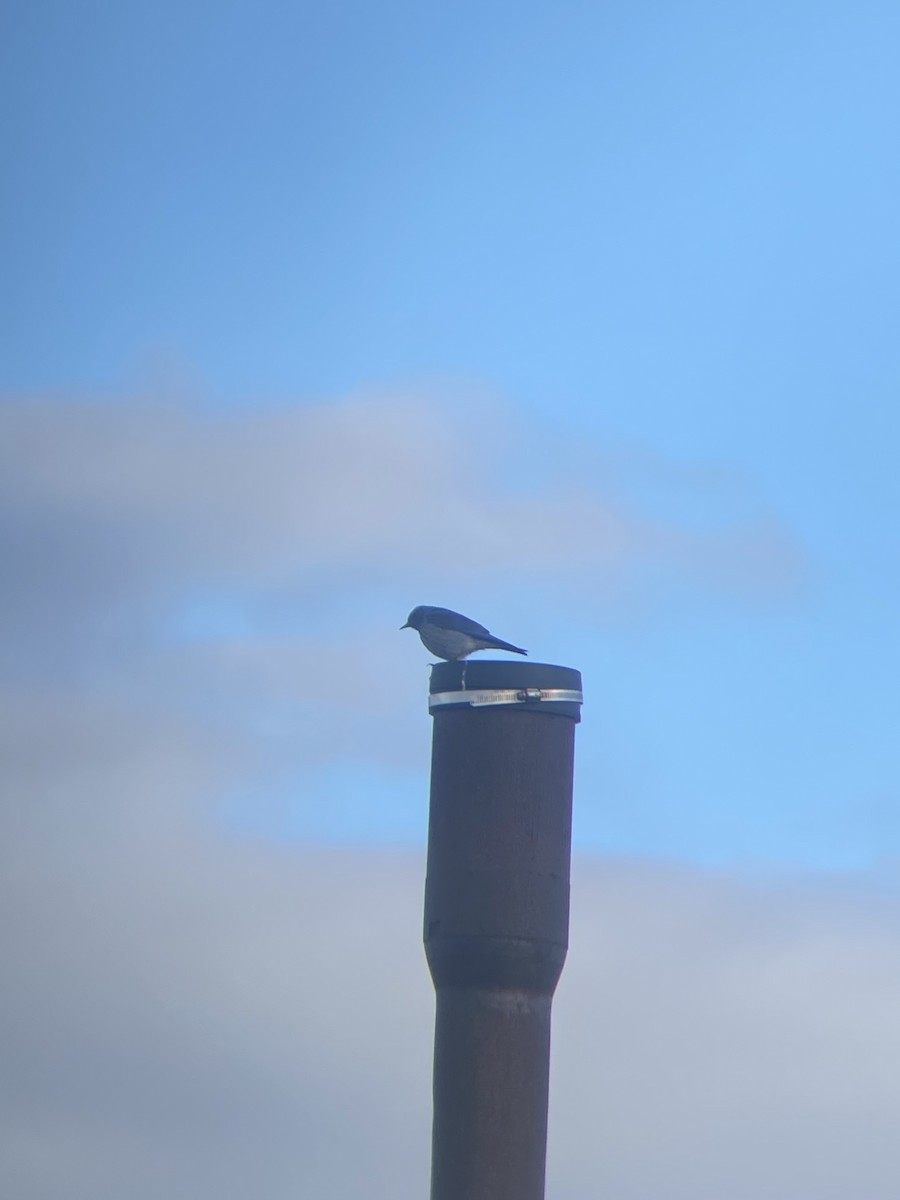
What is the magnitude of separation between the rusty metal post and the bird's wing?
2214 millimetres

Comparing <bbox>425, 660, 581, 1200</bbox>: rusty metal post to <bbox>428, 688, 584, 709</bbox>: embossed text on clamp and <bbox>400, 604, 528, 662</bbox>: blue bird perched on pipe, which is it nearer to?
<bbox>428, 688, 584, 709</bbox>: embossed text on clamp

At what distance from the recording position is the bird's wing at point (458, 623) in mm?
13453

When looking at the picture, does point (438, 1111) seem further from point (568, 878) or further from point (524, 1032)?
point (568, 878)

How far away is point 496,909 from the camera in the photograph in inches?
423

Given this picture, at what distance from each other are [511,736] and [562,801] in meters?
0.49

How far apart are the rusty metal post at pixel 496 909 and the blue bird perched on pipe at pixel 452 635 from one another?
7.39 feet

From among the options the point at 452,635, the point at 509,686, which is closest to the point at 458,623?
the point at 452,635

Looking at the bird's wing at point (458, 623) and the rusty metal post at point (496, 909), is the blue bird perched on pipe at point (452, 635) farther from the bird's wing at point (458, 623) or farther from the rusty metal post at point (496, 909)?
the rusty metal post at point (496, 909)

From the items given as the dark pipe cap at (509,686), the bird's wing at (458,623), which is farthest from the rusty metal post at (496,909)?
the bird's wing at (458,623)

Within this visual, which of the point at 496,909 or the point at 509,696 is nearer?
the point at 496,909

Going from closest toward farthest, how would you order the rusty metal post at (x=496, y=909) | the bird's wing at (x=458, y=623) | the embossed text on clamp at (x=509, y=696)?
the rusty metal post at (x=496, y=909), the embossed text on clamp at (x=509, y=696), the bird's wing at (x=458, y=623)

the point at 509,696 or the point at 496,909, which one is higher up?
the point at 509,696

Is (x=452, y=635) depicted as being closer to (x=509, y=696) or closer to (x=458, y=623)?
(x=458, y=623)

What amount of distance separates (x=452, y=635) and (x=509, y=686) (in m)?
2.52
